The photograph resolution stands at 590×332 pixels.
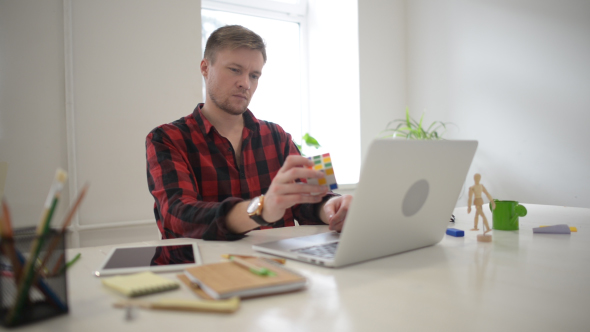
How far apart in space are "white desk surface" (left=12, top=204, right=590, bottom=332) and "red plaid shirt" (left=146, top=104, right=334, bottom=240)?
0.21 meters

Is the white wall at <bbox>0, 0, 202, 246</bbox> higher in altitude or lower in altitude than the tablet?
higher

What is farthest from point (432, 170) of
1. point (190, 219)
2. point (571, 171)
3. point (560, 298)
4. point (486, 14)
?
point (486, 14)

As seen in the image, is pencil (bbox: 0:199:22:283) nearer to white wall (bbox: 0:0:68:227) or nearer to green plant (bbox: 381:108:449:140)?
white wall (bbox: 0:0:68:227)

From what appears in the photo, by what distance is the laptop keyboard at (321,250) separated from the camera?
808 mm

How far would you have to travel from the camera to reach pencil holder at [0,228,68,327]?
47 cm

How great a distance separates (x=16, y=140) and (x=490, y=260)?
221 centimetres

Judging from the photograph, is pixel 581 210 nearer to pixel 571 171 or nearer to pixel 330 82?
pixel 571 171

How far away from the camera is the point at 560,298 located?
60 centimetres

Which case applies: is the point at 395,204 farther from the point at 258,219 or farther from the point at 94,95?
the point at 94,95

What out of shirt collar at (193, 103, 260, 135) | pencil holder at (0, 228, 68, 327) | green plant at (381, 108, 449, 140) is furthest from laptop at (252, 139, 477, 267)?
green plant at (381, 108, 449, 140)

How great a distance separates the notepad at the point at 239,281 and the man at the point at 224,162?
0.99ft

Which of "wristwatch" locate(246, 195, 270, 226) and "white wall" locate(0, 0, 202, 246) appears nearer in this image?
"wristwatch" locate(246, 195, 270, 226)

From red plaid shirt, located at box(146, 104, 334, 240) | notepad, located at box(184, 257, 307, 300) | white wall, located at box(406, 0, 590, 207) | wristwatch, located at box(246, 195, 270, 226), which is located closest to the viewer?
notepad, located at box(184, 257, 307, 300)

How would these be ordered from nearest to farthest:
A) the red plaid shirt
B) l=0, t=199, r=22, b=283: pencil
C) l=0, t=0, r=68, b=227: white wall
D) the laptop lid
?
l=0, t=199, r=22, b=283: pencil < the laptop lid < the red plaid shirt < l=0, t=0, r=68, b=227: white wall
